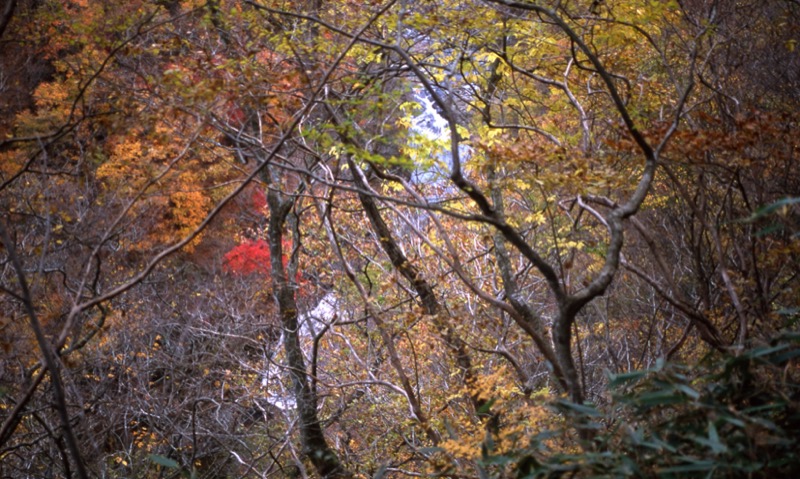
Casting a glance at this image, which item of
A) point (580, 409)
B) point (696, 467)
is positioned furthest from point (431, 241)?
point (696, 467)

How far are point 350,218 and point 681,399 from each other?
8.80m

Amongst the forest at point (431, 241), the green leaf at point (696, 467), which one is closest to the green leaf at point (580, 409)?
the forest at point (431, 241)

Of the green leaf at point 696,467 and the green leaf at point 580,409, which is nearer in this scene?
the green leaf at point 696,467

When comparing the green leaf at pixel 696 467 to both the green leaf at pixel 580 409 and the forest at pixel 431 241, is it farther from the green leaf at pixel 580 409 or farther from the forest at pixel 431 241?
the green leaf at pixel 580 409

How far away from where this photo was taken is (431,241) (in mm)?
7859

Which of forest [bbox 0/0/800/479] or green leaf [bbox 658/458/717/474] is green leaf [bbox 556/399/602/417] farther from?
green leaf [bbox 658/458/717/474]

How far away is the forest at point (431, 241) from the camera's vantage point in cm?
308

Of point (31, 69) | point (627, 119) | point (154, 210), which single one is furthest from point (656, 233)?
point (31, 69)

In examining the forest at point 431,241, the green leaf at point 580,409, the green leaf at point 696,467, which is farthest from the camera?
the forest at point 431,241

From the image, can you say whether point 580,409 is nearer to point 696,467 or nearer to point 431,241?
point 696,467

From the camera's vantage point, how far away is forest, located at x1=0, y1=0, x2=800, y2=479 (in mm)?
3082

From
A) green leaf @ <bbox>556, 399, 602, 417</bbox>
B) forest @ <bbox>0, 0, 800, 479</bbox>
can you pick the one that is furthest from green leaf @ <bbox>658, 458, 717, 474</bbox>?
green leaf @ <bbox>556, 399, 602, 417</bbox>

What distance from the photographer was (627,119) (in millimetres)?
3406

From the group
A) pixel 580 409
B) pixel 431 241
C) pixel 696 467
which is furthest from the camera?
pixel 431 241
